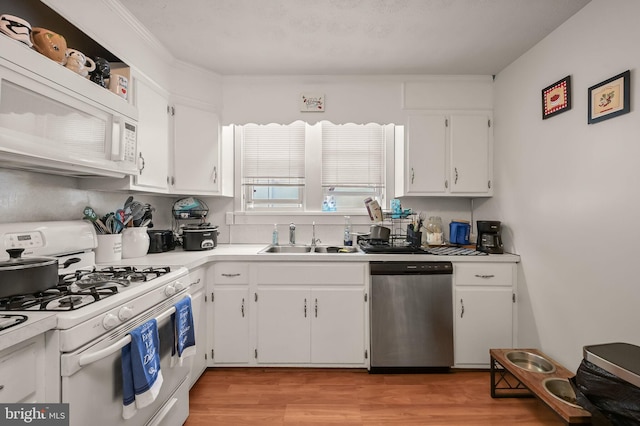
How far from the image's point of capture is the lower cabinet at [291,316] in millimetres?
2266

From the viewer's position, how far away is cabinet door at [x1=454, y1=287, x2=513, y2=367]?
2.28 meters

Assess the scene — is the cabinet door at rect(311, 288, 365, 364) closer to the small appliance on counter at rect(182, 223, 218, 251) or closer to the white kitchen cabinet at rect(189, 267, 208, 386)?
the white kitchen cabinet at rect(189, 267, 208, 386)

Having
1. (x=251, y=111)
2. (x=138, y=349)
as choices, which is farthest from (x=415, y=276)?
(x=251, y=111)

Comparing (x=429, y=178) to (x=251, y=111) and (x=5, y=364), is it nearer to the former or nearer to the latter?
(x=251, y=111)

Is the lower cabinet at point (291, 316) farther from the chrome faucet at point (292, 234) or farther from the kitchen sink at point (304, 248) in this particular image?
the chrome faucet at point (292, 234)

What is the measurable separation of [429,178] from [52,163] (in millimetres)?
2543

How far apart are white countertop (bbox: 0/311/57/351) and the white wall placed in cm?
246

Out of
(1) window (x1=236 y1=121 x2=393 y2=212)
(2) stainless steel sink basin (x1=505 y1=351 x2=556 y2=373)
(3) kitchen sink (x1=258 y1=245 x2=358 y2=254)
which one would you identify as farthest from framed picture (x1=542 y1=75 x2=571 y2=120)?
(3) kitchen sink (x1=258 y1=245 x2=358 y2=254)

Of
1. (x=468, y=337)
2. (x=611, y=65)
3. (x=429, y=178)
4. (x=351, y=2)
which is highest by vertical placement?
(x=351, y=2)

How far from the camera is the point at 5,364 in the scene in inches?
31.1

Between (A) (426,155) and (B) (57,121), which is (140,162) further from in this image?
(A) (426,155)

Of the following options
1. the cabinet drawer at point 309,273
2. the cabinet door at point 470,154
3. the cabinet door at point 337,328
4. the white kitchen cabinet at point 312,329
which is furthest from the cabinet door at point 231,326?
the cabinet door at point 470,154

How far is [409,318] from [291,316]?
0.90m

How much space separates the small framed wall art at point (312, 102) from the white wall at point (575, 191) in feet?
5.12
